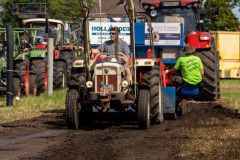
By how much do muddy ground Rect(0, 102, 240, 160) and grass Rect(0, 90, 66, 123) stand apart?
0.56m

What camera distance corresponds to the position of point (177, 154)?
9508 mm

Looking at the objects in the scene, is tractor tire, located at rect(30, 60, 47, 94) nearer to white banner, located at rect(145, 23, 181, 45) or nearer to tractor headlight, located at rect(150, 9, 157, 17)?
tractor headlight, located at rect(150, 9, 157, 17)

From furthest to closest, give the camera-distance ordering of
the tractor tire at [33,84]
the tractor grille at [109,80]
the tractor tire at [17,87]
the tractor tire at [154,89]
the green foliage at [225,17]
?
the green foliage at [225,17] → the tractor tire at [33,84] → the tractor tire at [17,87] → the tractor tire at [154,89] → the tractor grille at [109,80]

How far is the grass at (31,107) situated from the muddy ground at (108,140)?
1.83 ft

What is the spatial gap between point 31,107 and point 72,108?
4709mm

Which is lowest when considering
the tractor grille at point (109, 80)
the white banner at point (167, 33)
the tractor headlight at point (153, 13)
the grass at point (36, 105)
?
the grass at point (36, 105)

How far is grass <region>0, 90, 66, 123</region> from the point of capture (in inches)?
628

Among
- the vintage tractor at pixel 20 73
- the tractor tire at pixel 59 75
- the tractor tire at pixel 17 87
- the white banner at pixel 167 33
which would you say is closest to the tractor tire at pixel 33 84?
the vintage tractor at pixel 20 73

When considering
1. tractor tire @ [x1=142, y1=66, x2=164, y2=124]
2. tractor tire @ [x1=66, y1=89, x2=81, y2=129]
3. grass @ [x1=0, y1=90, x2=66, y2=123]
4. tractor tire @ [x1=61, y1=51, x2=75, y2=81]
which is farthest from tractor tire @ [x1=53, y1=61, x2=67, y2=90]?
tractor tire @ [x1=66, y1=89, x2=81, y2=129]

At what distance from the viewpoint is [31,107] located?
17781mm

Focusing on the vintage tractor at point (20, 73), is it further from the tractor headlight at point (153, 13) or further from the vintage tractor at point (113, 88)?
the vintage tractor at point (113, 88)

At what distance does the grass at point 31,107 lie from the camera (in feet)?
52.3

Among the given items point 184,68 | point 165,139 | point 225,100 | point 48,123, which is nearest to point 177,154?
point 165,139

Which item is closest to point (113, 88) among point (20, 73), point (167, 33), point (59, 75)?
point (167, 33)
